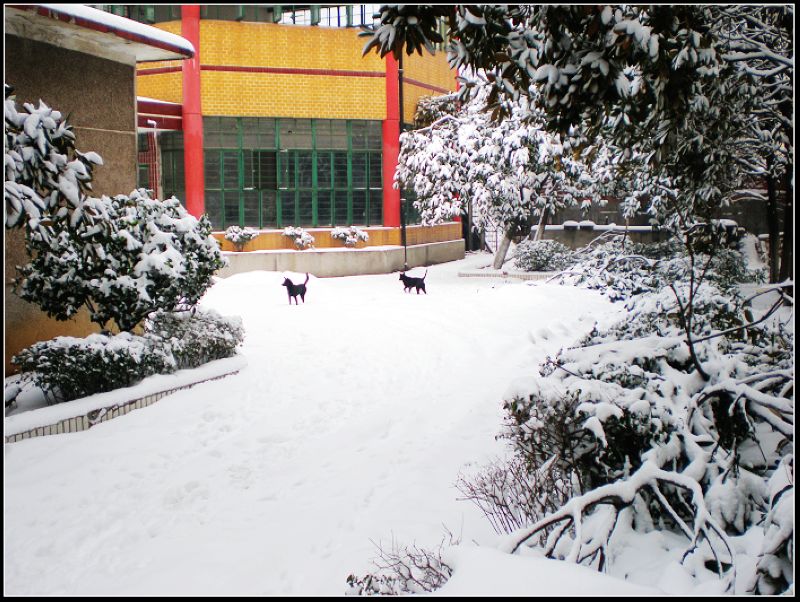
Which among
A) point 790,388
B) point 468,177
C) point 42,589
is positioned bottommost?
point 42,589

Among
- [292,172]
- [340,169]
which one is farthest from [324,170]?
[292,172]

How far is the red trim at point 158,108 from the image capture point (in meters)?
21.1

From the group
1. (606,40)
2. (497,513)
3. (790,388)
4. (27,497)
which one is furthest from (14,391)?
(790,388)

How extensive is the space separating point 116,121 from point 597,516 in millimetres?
9547

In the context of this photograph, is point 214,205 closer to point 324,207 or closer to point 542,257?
point 324,207

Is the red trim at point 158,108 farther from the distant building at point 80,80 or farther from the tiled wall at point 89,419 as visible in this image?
the tiled wall at point 89,419

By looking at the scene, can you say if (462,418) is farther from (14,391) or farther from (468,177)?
(468,177)

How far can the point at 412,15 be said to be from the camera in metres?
4.64

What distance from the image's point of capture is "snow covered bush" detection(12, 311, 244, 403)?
8.68 metres

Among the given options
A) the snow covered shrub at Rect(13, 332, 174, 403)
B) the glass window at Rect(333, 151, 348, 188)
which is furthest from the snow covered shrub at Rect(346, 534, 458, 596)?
the glass window at Rect(333, 151, 348, 188)

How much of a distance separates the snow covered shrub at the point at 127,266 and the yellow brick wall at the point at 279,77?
1280cm

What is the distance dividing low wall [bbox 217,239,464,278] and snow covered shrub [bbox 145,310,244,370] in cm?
1050

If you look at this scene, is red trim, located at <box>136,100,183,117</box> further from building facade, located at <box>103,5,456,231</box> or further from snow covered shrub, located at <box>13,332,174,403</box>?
snow covered shrub, located at <box>13,332,174,403</box>

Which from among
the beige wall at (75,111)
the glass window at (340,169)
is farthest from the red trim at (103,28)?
the glass window at (340,169)
